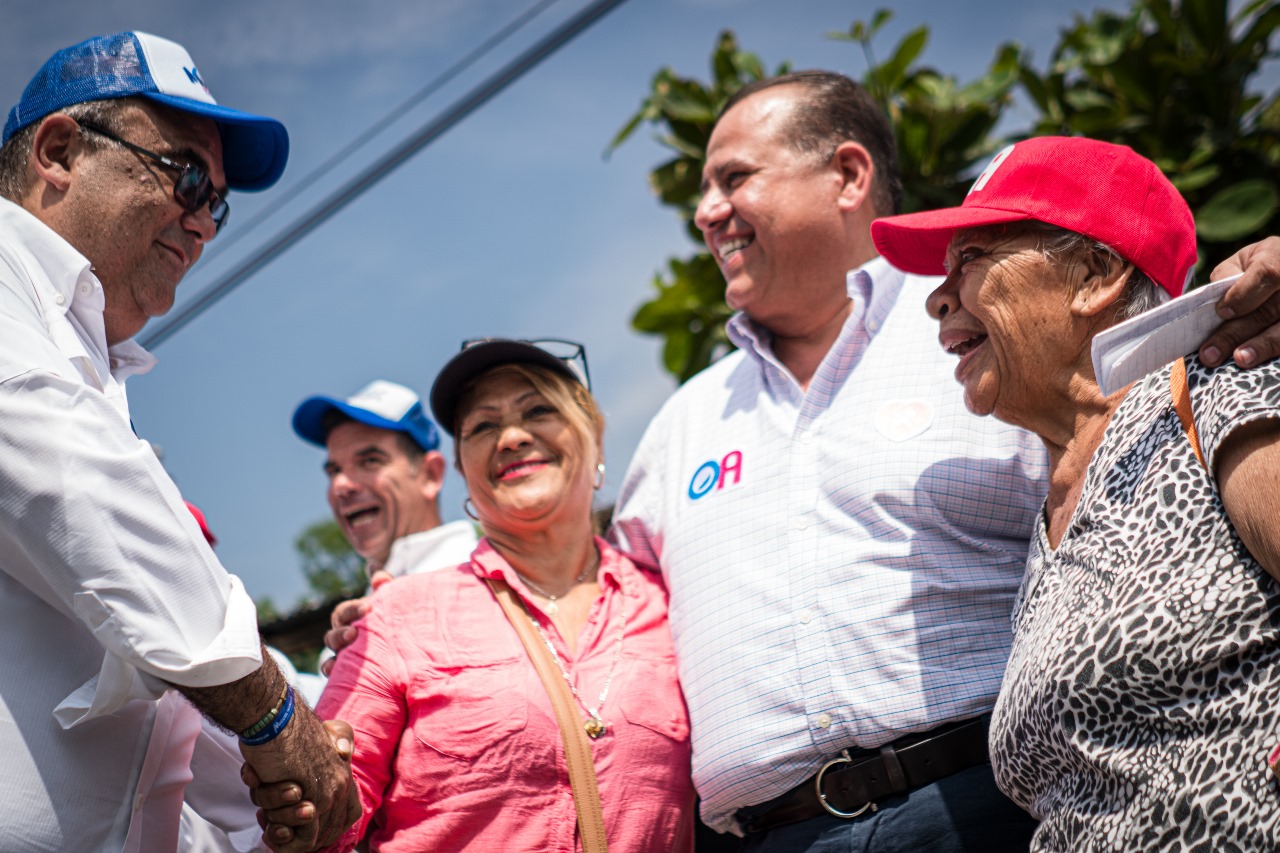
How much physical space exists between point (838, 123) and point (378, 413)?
2.59 metres

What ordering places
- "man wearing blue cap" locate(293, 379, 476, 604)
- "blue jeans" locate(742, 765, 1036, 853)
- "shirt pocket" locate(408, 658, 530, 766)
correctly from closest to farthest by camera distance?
"blue jeans" locate(742, 765, 1036, 853) < "shirt pocket" locate(408, 658, 530, 766) < "man wearing blue cap" locate(293, 379, 476, 604)

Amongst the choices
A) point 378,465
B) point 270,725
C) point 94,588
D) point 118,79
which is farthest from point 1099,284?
point 378,465

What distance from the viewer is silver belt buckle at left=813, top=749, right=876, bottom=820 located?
244 cm

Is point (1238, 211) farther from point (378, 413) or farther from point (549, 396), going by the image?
point (378, 413)

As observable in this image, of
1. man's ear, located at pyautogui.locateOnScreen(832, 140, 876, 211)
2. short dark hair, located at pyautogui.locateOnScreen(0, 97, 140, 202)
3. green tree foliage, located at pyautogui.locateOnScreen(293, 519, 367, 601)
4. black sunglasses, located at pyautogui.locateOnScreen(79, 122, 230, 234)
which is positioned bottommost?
green tree foliage, located at pyautogui.locateOnScreen(293, 519, 367, 601)

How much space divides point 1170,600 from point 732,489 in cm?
137

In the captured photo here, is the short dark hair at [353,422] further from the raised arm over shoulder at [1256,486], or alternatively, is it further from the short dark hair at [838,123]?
the raised arm over shoulder at [1256,486]

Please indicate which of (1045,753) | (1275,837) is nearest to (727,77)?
(1045,753)

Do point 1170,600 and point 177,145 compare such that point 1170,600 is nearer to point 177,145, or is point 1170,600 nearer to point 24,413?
point 24,413

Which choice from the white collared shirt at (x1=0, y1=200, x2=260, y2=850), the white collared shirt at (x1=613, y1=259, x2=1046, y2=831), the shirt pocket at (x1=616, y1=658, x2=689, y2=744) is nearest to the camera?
the white collared shirt at (x1=0, y1=200, x2=260, y2=850)

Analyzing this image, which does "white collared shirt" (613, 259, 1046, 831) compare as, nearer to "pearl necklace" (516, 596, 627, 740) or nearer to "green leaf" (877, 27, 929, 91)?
"pearl necklace" (516, 596, 627, 740)

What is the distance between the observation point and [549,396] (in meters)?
3.31

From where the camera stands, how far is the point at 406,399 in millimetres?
5273

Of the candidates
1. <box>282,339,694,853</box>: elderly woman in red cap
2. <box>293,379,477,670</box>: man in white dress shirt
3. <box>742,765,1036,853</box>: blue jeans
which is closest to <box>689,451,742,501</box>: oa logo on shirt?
<box>282,339,694,853</box>: elderly woman in red cap
